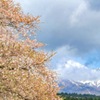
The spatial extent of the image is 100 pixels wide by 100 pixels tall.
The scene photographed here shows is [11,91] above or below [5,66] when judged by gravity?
below

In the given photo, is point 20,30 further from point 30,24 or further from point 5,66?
point 5,66

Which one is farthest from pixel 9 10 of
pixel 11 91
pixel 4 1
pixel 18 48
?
pixel 11 91

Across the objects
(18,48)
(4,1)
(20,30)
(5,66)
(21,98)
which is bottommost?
(21,98)

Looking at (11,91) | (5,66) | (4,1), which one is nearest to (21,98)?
(11,91)

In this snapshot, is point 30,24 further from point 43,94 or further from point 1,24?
point 43,94

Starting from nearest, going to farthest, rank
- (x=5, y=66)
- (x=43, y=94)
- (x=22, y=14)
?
(x=5, y=66) → (x=43, y=94) → (x=22, y=14)

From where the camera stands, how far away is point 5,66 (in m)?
31.8

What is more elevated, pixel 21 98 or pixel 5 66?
pixel 5 66

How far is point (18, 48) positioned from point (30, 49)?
1.82 m

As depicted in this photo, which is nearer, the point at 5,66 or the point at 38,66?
the point at 5,66

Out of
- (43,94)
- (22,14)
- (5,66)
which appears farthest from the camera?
(22,14)

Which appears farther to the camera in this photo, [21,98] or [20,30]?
[20,30]

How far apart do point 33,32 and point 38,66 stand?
3522 mm

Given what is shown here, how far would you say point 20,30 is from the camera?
3522 centimetres
